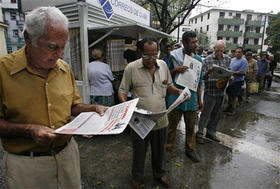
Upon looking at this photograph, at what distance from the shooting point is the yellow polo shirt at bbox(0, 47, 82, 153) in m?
1.12

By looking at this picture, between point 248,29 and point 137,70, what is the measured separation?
52.2m

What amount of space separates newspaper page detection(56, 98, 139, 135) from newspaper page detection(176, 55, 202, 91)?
164 cm

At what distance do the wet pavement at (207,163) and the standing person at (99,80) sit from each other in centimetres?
89

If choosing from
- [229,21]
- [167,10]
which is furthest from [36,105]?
[229,21]

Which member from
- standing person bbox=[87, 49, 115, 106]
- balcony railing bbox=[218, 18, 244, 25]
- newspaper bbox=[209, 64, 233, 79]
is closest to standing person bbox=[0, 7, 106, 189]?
standing person bbox=[87, 49, 115, 106]

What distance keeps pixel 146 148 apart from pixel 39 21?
1.87 metres

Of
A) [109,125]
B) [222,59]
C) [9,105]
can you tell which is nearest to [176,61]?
[222,59]

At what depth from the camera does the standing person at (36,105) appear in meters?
1.07

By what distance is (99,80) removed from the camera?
3803 mm

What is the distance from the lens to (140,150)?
230 cm

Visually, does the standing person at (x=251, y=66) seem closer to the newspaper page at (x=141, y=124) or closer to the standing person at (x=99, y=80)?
the standing person at (x=99, y=80)

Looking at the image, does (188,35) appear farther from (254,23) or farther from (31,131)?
(254,23)

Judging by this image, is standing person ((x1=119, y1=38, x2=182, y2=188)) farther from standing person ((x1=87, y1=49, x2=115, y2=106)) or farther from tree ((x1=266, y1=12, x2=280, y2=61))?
tree ((x1=266, y1=12, x2=280, y2=61))

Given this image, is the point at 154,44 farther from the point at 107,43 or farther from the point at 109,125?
the point at 107,43
